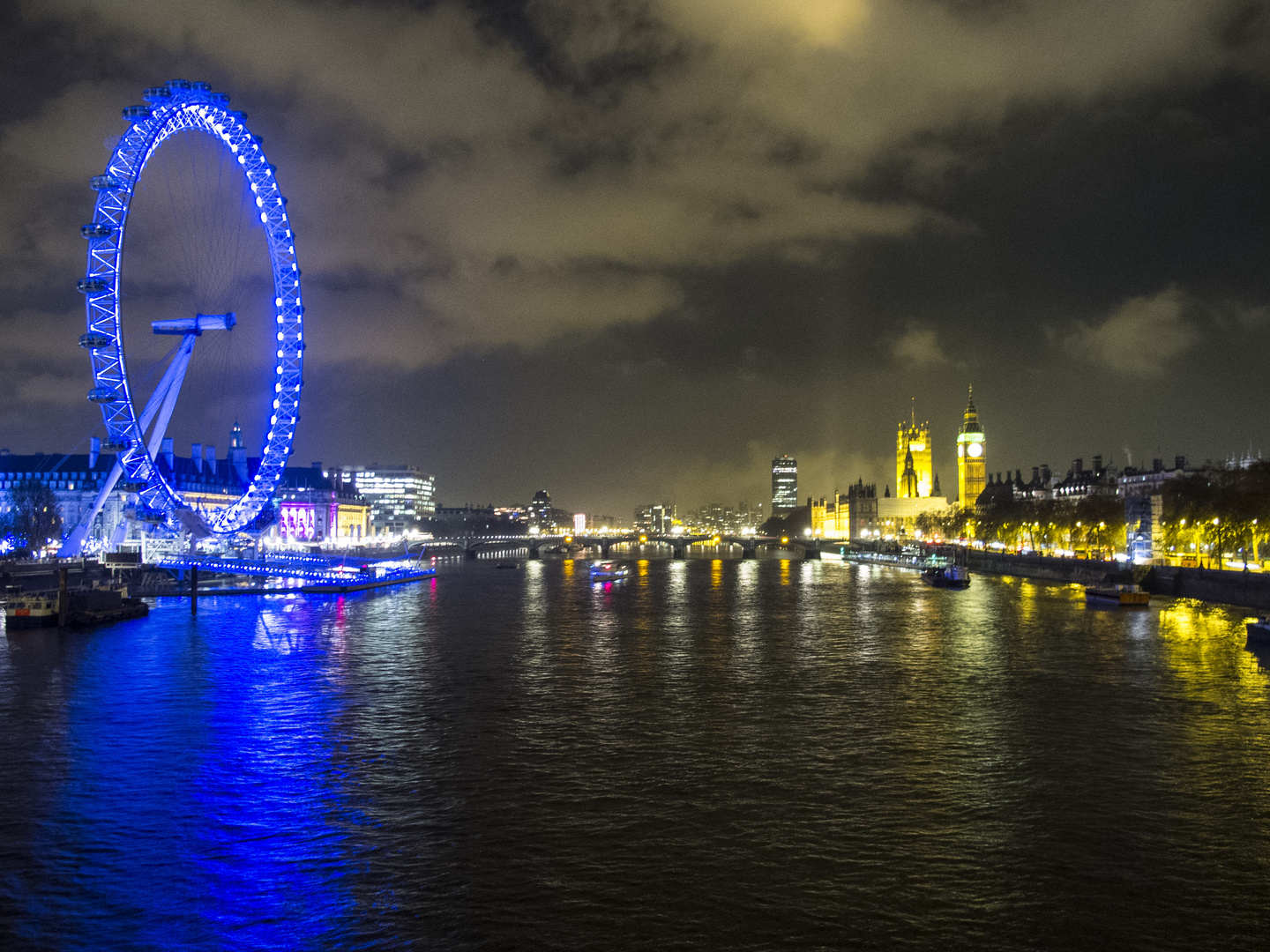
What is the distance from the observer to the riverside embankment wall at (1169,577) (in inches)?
2413

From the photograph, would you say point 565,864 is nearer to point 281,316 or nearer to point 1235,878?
point 1235,878

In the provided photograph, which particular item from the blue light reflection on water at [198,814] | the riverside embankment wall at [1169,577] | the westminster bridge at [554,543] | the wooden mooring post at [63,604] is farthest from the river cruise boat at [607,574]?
the blue light reflection on water at [198,814]

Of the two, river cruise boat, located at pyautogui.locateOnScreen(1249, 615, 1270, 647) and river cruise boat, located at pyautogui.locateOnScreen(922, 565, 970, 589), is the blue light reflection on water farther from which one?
river cruise boat, located at pyautogui.locateOnScreen(922, 565, 970, 589)

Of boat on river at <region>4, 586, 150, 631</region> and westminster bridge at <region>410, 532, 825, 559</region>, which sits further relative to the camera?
westminster bridge at <region>410, 532, 825, 559</region>

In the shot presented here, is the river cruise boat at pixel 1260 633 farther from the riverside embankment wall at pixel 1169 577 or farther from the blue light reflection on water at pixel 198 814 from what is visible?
the blue light reflection on water at pixel 198 814


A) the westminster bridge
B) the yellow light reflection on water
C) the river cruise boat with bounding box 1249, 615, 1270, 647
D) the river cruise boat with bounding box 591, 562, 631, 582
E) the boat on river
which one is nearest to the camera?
the yellow light reflection on water

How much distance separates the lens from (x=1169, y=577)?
74062 mm

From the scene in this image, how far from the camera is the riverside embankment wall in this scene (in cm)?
6128

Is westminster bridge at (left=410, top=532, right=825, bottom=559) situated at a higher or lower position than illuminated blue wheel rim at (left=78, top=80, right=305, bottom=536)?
lower

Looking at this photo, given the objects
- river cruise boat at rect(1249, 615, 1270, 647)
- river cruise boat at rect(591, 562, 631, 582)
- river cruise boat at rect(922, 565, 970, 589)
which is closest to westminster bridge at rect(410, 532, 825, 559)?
river cruise boat at rect(591, 562, 631, 582)

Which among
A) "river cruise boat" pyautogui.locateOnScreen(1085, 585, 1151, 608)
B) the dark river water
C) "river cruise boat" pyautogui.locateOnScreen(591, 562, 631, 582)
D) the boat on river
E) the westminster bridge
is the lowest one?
the dark river water

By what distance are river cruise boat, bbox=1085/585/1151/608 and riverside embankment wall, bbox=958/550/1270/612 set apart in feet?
11.4

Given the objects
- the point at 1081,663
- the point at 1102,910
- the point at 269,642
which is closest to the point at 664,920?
the point at 1102,910

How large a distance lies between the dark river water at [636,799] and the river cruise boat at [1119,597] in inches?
793
